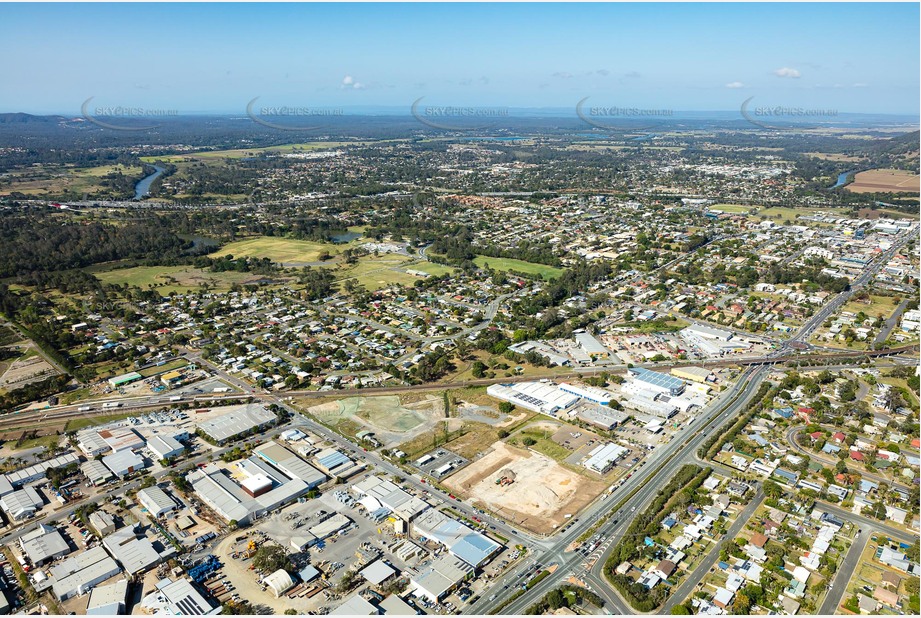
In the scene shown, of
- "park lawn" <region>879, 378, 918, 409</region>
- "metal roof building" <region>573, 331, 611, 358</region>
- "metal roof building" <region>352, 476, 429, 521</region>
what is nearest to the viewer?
"metal roof building" <region>352, 476, 429, 521</region>

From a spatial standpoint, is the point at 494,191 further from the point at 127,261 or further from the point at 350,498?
the point at 350,498

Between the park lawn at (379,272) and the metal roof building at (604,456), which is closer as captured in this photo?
the metal roof building at (604,456)

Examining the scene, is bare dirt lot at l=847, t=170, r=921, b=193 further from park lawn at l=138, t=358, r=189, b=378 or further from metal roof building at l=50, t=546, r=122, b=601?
metal roof building at l=50, t=546, r=122, b=601

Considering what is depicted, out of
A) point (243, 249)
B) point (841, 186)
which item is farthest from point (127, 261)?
point (841, 186)

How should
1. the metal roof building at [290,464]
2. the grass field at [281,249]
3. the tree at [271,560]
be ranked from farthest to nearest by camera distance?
the grass field at [281,249], the metal roof building at [290,464], the tree at [271,560]

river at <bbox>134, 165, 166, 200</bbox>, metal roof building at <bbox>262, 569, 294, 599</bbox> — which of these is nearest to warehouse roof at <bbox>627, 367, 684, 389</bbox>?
metal roof building at <bbox>262, 569, 294, 599</bbox>

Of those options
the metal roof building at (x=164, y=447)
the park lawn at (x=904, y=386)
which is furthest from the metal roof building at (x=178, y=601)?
the park lawn at (x=904, y=386)

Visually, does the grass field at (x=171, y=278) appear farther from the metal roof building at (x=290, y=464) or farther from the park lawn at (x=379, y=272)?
the metal roof building at (x=290, y=464)

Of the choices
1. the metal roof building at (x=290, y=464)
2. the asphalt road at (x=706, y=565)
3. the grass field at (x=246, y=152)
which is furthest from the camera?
the grass field at (x=246, y=152)
